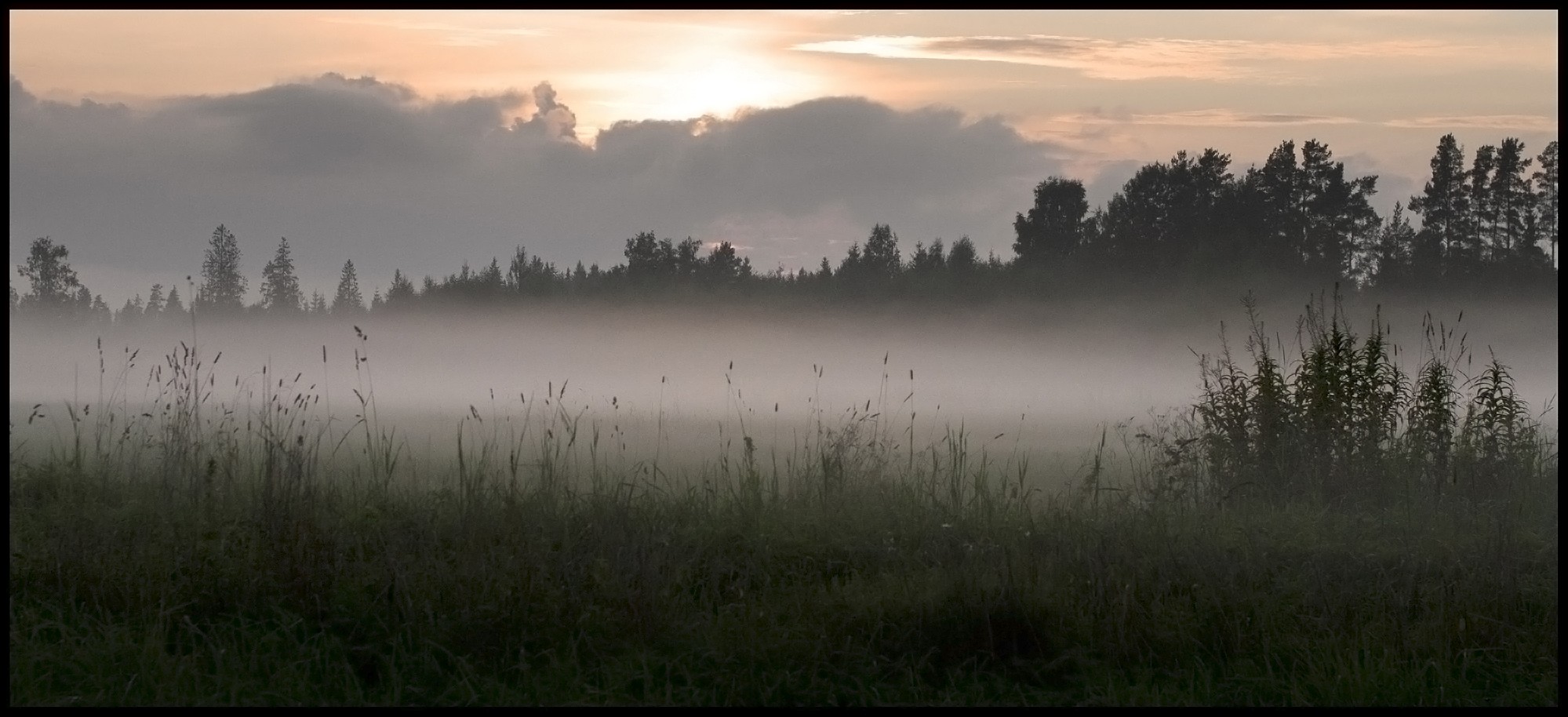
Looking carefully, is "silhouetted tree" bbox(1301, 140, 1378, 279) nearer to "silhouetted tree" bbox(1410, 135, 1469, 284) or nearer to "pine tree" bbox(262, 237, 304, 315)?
"silhouetted tree" bbox(1410, 135, 1469, 284)

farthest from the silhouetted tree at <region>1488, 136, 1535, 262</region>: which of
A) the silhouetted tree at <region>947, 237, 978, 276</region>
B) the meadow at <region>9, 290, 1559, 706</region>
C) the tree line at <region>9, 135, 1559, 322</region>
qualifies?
the meadow at <region>9, 290, 1559, 706</region>

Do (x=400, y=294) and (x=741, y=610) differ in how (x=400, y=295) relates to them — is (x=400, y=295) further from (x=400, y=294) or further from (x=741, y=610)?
(x=741, y=610)

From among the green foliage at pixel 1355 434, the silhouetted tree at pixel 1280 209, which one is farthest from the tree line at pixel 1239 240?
the green foliage at pixel 1355 434

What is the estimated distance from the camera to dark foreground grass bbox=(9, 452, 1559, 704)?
5016 mm

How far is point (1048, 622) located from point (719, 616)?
1.61 meters

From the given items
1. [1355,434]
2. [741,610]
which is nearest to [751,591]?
[741,610]

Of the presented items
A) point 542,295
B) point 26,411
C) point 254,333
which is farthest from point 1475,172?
point 254,333

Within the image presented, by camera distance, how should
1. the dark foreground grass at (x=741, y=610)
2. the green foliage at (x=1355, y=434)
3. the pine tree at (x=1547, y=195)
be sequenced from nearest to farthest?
the dark foreground grass at (x=741, y=610) < the green foliage at (x=1355, y=434) < the pine tree at (x=1547, y=195)

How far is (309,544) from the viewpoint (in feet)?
19.8

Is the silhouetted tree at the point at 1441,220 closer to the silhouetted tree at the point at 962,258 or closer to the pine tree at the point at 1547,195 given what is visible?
the pine tree at the point at 1547,195

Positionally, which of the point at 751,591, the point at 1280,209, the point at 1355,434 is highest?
the point at 1280,209

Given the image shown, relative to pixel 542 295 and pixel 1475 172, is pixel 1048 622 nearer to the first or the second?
pixel 1475 172

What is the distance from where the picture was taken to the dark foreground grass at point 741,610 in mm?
5016

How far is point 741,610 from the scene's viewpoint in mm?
5590
